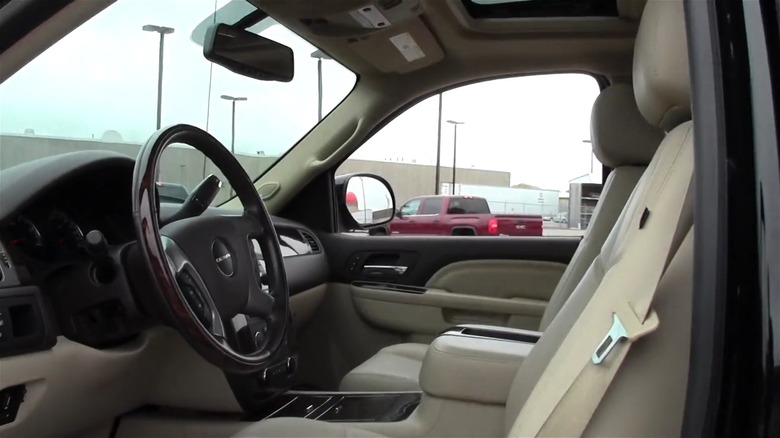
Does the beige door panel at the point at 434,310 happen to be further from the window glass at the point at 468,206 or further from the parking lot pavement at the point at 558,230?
the window glass at the point at 468,206

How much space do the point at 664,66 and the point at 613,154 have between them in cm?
102

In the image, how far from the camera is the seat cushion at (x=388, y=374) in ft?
6.79

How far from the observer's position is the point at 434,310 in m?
2.77

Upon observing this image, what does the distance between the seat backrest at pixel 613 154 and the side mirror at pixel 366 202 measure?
3.93 ft

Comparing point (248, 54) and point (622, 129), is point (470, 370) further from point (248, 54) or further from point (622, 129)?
point (248, 54)

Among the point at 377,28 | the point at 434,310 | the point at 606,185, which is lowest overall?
the point at 434,310

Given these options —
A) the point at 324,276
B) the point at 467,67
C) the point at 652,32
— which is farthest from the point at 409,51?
the point at 652,32

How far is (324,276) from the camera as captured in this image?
2.87m

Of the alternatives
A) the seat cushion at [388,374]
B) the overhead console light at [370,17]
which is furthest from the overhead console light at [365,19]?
the seat cushion at [388,374]

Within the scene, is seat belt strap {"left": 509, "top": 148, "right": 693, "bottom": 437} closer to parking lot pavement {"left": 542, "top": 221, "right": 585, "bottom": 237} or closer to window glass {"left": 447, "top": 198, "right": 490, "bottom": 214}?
parking lot pavement {"left": 542, "top": 221, "right": 585, "bottom": 237}

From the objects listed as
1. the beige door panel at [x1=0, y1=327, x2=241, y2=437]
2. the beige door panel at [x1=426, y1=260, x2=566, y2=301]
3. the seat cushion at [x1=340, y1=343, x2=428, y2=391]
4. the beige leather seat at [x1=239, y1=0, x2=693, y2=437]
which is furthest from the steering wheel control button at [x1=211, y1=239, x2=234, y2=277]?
the beige door panel at [x1=426, y1=260, x2=566, y2=301]

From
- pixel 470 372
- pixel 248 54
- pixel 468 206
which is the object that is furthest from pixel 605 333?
pixel 468 206

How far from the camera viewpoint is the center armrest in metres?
1.54

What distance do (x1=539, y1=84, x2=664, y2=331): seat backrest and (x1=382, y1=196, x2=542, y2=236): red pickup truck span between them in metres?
0.83
